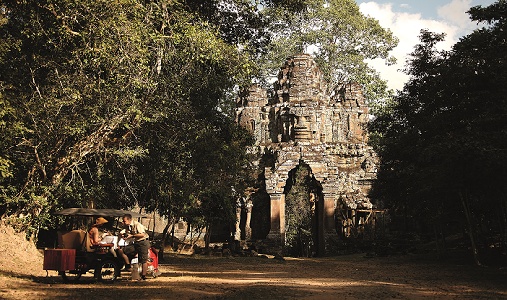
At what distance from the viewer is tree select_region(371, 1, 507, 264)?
39.4 feet

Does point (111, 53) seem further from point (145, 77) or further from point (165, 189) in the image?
point (165, 189)

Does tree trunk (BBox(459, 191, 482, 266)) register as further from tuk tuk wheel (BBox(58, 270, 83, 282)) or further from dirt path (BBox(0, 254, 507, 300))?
tuk tuk wheel (BBox(58, 270, 83, 282))

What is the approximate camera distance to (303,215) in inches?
1347

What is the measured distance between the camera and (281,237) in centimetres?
2495

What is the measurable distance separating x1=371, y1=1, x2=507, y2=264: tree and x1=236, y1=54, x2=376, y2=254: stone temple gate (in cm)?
650

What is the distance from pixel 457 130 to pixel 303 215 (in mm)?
21086

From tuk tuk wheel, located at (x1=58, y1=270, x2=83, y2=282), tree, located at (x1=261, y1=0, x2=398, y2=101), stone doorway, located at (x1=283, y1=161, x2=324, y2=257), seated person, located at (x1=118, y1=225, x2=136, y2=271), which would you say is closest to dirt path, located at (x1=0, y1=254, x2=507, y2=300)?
tuk tuk wheel, located at (x1=58, y1=270, x2=83, y2=282)

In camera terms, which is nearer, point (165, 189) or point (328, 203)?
point (165, 189)

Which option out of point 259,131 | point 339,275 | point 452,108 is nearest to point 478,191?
point 452,108

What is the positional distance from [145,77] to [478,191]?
9472mm

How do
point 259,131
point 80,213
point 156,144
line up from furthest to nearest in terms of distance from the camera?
1. point 259,131
2. point 156,144
3. point 80,213

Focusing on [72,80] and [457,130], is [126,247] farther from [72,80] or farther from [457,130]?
[457,130]

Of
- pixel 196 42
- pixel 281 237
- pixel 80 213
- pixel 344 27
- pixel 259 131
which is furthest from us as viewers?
pixel 344 27

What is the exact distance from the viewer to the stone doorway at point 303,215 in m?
27.1
